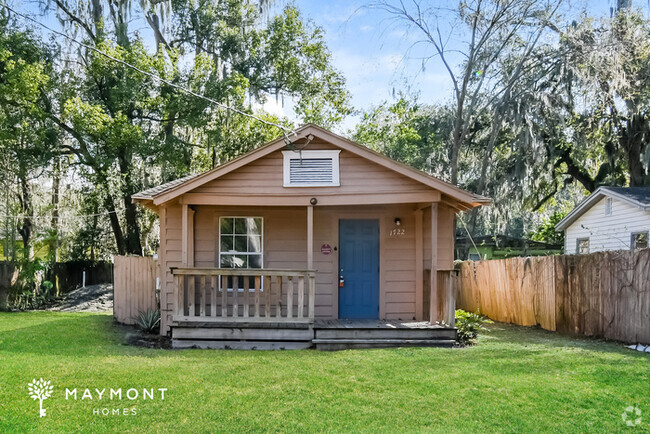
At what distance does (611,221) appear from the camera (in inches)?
624

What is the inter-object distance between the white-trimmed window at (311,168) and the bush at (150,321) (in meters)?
3.87

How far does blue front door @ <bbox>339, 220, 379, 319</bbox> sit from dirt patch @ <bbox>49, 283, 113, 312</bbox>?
8.85m

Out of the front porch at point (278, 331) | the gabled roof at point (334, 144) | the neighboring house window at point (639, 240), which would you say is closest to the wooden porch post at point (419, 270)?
Answer: the gabled roof at point (334, 144)

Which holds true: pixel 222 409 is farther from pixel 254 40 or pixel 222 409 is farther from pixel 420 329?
pixel 254 40

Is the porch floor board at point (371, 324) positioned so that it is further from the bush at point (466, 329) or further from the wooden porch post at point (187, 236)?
the wooden porch post at point (187, 236)

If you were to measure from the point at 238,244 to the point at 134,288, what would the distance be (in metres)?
3.24

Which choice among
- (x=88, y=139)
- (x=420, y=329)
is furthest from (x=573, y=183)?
(x=88, y=139)

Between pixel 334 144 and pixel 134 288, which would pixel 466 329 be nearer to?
pixel 334 144

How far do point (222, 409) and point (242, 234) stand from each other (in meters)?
5.53

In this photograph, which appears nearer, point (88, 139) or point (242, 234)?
point (242, 234)

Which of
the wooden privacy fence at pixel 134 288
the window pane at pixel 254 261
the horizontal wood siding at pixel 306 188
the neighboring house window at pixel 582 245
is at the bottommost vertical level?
the wooden privacy fence at pixel 134 288

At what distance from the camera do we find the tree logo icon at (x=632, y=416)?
4684 millimetres

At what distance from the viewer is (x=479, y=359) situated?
7156 mm

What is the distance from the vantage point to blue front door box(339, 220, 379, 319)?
10375 mm
